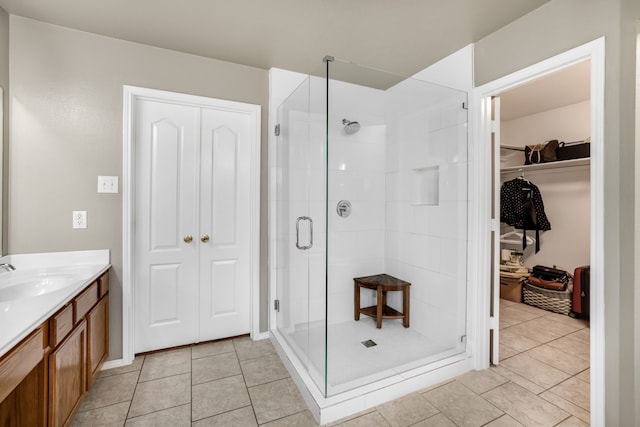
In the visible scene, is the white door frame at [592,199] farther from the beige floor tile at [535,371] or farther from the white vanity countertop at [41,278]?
the white vanity countertop at [41,278]

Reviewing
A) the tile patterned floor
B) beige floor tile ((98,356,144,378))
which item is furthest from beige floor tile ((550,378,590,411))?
beige floor tile ((98,356,144,378))

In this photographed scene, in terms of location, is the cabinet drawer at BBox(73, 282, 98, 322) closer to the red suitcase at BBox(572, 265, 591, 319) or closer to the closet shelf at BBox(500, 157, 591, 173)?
the red suitcase at BBox(572, 265, 591, 319)

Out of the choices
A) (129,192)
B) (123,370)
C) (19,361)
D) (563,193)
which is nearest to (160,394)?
(123,370)

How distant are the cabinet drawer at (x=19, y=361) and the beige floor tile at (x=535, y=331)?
3.58m

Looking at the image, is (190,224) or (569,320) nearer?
(190,224)

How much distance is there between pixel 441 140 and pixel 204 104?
2.03 meters

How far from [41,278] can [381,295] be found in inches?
95.3

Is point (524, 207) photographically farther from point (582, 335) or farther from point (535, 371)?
point (535, 371)

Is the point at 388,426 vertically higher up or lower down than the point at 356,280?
lower down

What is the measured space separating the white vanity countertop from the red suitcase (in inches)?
175

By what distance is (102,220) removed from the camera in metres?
2.17

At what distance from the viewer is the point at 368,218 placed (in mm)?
2730

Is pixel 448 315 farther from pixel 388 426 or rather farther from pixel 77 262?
pixel 77 262

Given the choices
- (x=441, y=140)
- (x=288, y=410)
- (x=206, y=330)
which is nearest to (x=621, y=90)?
(x=441, y=140)
